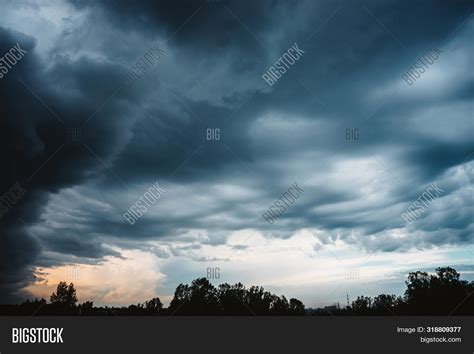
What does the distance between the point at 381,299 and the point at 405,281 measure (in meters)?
8.83

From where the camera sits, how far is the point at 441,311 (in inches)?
3413

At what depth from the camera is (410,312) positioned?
305 feet
